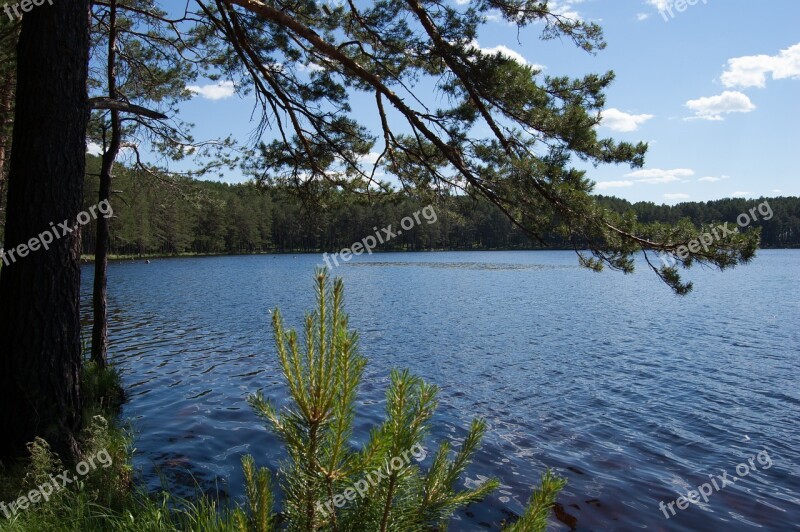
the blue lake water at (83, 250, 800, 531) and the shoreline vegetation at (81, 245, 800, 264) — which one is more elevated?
the shoreline vegetation at (81, 245, 800, 264)

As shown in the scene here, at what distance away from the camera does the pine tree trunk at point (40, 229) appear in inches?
157

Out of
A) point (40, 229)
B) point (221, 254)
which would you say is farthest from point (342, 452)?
point (221, 254)

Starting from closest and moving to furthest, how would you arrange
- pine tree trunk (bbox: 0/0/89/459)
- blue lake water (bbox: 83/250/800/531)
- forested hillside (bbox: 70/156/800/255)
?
pine tree trunk (bbox: 0/0/89/459)
blue lake water (bbox: 83/250/800/531)
forested hillside (bbox: 70/156/800/255)

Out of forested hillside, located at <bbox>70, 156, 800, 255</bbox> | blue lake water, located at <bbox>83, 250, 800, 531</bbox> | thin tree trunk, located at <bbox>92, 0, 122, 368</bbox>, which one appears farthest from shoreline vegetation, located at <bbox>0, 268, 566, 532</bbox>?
forested hillside, located at <bbox>70, 156, 800, 255</bbox>

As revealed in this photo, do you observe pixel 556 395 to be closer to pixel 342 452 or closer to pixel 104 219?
pixel 104 219

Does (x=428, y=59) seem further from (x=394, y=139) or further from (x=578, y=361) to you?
(x=578, y=361)

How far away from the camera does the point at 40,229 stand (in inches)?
158

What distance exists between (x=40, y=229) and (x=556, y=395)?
9882 millimetres

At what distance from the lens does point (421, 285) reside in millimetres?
38562

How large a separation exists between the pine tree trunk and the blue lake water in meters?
2.10

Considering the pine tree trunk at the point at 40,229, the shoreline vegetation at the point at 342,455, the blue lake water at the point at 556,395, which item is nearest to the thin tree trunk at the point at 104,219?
the blue lake water at the point at 556,395

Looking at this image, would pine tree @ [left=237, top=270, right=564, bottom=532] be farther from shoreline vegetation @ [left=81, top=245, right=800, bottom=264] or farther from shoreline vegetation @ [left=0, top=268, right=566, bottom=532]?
shoreline vegetation @ [left=81, top=245, right=800, bottom=264]

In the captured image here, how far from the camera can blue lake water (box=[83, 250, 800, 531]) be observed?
648cm

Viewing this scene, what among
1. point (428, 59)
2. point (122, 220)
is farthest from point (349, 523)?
point (122, 220)
